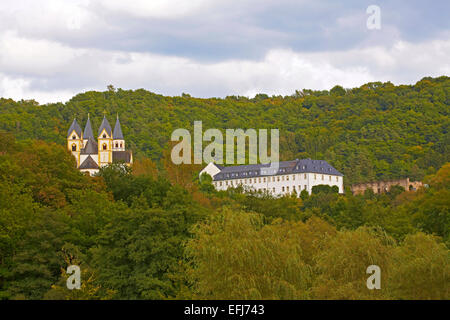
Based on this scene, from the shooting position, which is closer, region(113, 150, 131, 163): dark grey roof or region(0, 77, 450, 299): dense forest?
region(0, 77, 450, 299): dense forest

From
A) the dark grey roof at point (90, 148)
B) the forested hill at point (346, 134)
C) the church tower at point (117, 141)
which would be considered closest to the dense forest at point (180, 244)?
the dark grey roof at point (90, 148)

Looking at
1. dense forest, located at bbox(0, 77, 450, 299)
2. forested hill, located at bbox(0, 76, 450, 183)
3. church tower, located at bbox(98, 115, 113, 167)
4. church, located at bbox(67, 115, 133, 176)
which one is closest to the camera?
dense forest, located at bbox(0, 77, 450, 299)

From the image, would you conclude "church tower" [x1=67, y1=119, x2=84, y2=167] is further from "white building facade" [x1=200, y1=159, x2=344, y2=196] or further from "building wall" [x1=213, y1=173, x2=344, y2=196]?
"building wall" [x1=213, y1=173, x2=344, y2=196]

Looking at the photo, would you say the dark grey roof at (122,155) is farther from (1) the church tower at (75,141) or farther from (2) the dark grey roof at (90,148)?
(1) the church tower at (75,141)

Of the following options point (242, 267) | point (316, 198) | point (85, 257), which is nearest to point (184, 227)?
point (85, 257)

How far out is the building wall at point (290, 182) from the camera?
13850 cm

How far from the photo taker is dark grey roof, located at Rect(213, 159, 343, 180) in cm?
14038

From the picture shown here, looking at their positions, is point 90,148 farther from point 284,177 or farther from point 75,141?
point 284,177

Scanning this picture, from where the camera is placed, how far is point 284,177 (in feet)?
463

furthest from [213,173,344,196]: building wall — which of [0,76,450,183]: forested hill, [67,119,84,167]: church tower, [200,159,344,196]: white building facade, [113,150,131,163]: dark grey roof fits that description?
[67,119,84,167]: church tower
